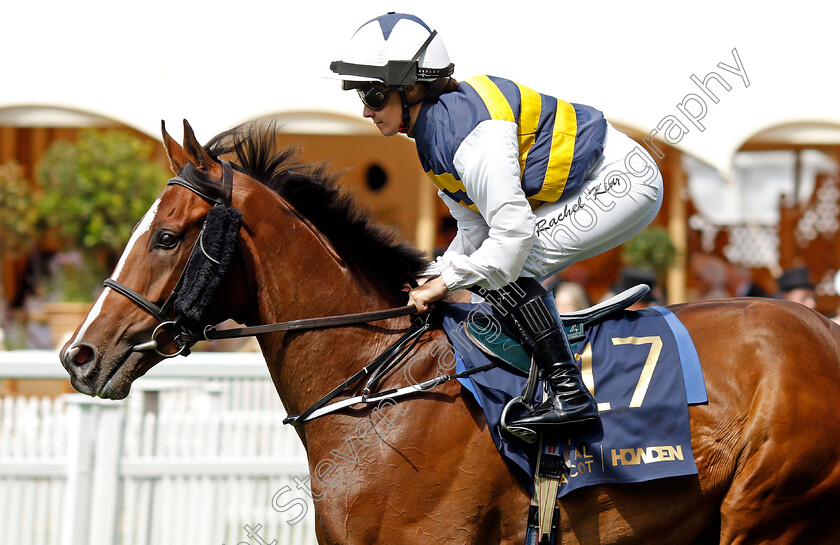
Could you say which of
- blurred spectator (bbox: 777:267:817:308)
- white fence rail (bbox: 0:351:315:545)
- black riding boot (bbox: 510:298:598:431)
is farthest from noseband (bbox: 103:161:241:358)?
blurred spectator (bbox: 777:267:817:308)

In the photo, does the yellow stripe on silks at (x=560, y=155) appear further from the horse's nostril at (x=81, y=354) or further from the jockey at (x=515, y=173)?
the horse's nostril at (x=81, y=354)

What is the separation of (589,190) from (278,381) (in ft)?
3.85

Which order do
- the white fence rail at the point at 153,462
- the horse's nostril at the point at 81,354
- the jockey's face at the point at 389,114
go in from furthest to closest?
1. the white fence rail at the point at 153,462
2. the jockey's face at the point at 389,114
3. the horse's nostril at the point at 81,354

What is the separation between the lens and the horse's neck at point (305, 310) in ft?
8.50

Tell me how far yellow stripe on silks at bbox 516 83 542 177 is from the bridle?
596 millimetres

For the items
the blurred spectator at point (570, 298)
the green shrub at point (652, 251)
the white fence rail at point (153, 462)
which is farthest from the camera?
the green shrub at point (652, 251)

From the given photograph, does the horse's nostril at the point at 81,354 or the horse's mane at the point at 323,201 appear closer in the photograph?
the horse's nostril at the point at 81,354

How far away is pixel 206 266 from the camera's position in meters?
2.42

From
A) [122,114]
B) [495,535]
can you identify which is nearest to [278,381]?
[495,535]

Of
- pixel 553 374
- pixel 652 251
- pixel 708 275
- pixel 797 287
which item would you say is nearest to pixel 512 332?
pixel 553 374

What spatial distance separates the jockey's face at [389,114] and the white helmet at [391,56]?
0.08 m

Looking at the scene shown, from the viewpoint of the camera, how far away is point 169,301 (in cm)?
244

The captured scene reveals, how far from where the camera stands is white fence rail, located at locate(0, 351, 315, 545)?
411 cm

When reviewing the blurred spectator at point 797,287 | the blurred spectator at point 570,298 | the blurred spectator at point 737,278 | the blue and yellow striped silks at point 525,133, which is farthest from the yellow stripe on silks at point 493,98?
the blurred spectator at point 737,278
